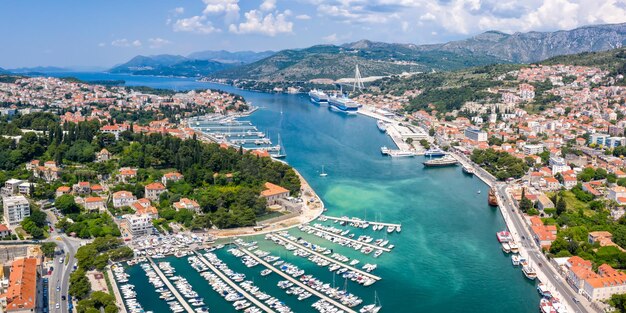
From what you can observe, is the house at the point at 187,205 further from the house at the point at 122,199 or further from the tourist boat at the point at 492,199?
the tourist boat at the point at 492,199

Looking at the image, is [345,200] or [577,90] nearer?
[345,200]

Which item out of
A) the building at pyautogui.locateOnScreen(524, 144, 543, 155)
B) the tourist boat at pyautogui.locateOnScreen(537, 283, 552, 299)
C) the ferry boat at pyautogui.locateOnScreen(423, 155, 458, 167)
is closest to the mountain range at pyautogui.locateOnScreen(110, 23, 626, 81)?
the building at pyautogui.locateOnScreen(524, 144, 543, 155)

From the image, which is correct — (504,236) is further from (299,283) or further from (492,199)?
(299,283)

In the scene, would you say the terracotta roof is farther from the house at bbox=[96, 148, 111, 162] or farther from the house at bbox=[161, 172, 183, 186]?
the house at bbox=[96, 148, 111, 162]

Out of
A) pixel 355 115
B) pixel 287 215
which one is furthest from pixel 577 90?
pixel 287 215

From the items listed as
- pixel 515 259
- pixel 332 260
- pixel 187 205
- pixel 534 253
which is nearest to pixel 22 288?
pixel 187 205

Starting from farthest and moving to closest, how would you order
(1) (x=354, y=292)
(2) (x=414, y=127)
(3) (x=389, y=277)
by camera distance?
(2) (x=414, y=127) < (3) (x=389, y=277) < (1) (x=354, y=292)

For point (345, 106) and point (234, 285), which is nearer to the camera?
point (234, 285)

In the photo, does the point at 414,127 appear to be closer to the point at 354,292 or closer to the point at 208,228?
the point at 208,228
